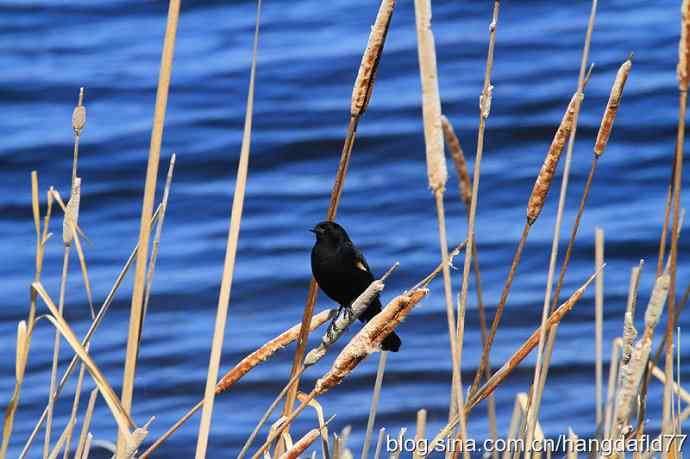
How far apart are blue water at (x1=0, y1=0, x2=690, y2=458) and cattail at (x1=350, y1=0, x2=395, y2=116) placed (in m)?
3.64

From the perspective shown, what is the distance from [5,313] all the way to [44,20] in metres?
5.54

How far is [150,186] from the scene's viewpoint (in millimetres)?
1932

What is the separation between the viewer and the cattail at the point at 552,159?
2004mm

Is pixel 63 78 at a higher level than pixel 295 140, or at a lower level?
higher

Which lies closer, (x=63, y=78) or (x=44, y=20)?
(x=63, y=78)

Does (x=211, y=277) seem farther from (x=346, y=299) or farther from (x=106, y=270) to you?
(x=346, y=299)

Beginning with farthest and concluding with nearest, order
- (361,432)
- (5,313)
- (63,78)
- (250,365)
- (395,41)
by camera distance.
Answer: (395,41)
(63,78)
(5,313)
(361,432)
(250,365)

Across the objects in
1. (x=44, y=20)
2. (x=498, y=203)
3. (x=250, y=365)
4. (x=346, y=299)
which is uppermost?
(x=44, y=20)

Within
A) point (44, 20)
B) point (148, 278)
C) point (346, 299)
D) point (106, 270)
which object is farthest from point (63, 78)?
point (148, 278)

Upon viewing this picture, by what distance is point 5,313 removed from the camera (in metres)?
7.14

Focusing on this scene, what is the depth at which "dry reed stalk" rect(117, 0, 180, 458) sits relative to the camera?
1883 millimetres

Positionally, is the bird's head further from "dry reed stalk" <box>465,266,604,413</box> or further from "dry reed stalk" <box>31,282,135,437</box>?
"dry reed stalk" <box>31,282,135,437</box>

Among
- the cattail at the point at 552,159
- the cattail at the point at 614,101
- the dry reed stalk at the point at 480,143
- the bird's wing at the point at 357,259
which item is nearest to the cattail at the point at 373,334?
the dry reed stalk at the point at 480,143

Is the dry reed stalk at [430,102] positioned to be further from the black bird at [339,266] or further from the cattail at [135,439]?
the black bird at [339,266]
